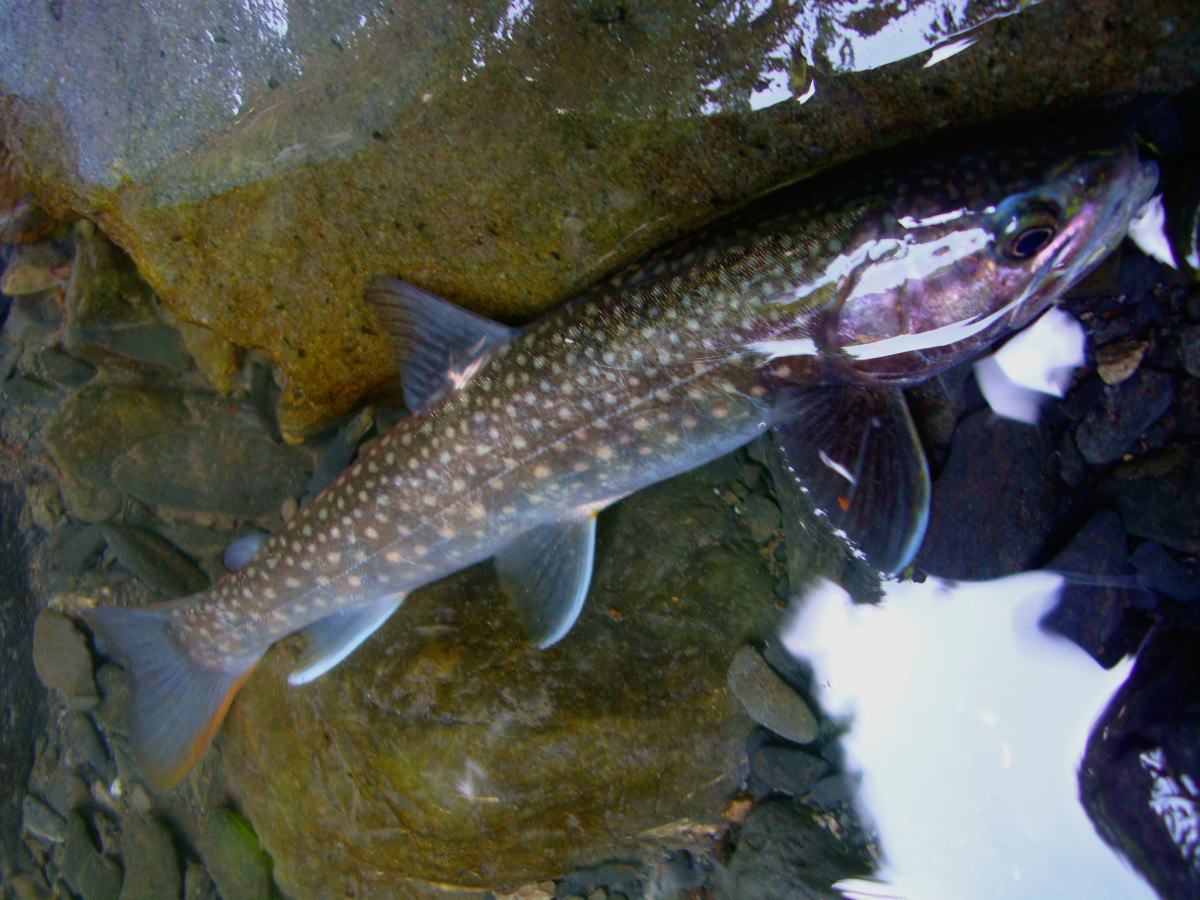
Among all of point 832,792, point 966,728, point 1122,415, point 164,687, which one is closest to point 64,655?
point 164,687

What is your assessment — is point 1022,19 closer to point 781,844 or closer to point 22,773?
point 781,844

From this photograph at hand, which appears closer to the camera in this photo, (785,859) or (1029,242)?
(1029,242)

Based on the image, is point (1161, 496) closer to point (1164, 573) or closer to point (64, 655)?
point (1164, 573)

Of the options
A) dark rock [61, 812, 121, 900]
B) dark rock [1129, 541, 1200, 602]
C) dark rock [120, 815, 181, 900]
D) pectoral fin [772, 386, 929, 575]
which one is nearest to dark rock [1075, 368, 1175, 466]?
dark rock [1129, 541, 1200, 602]

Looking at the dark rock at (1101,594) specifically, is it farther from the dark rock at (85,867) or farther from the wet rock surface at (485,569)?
the dark rock at (85,867)

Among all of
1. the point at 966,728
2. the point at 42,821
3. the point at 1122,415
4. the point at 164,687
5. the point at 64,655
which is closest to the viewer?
the point at 1122,415

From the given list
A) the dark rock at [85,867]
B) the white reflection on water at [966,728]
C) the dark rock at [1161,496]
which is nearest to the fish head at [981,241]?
the dark rock at [1161,496]
